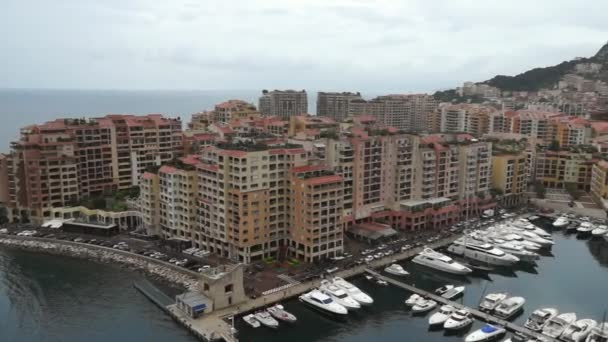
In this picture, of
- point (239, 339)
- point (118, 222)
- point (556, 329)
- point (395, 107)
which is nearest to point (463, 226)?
point (556, 329)

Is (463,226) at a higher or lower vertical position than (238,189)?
lower

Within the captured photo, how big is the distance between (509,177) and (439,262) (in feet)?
125

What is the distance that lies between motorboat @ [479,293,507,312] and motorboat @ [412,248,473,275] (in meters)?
8.78

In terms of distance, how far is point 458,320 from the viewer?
170 feet

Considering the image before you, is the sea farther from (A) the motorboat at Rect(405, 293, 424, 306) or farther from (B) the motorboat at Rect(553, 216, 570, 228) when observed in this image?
(B) the motorboat at Rect(553, 216, 570, 228)

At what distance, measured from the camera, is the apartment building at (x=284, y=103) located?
179125mm

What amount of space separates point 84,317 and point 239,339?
1750 centimetres

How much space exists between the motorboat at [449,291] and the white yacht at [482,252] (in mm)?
11490

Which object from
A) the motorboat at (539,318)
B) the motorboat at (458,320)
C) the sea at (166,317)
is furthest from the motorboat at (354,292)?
the motorboat at (539,318)

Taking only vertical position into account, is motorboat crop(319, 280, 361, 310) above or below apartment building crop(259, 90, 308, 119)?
below

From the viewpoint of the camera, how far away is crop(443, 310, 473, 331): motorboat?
51.2 meters

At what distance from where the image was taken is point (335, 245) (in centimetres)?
6688

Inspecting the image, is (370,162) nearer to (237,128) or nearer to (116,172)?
(237,128)

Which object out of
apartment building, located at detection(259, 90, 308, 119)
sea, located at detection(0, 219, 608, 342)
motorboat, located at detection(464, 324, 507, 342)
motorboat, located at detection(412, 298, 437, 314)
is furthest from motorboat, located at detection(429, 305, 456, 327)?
apartment building, located at detection(259, 90, 308, 119)
